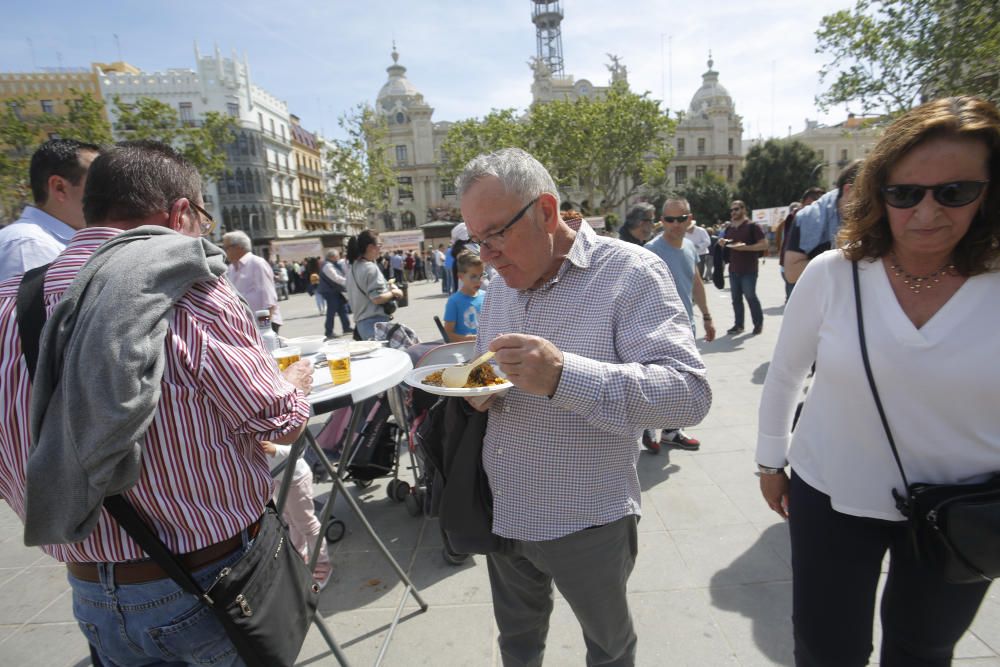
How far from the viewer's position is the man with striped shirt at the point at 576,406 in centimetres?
127

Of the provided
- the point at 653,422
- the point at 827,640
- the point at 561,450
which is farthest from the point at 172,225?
the point at 827,640

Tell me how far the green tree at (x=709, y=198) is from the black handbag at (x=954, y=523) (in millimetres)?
51369

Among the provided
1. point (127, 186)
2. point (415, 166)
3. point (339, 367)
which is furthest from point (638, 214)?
point (415, 166)

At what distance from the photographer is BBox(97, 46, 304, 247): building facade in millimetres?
43281

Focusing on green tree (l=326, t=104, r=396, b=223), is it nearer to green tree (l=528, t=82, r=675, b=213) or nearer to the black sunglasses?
green tree (l=528, t=82, r=675, b=213)

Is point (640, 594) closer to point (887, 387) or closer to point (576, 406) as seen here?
point (887, 387)

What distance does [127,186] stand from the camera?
1.23 metres

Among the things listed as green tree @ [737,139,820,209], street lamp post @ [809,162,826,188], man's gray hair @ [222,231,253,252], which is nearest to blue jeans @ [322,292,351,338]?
man's gray hair @ [222,231,253,252]

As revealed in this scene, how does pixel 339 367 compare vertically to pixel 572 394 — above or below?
below

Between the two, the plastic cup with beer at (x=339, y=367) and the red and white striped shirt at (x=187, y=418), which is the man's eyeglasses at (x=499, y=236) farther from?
the plastic cup with beer at (x=339, y=367)

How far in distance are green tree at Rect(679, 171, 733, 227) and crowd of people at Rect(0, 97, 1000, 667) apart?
51.1 m

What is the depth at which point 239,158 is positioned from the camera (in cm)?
4469

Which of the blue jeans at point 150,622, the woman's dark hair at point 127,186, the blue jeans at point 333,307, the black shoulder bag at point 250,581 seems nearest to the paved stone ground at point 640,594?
the black shoulder bag at point 250,581

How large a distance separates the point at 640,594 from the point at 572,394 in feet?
5.96
